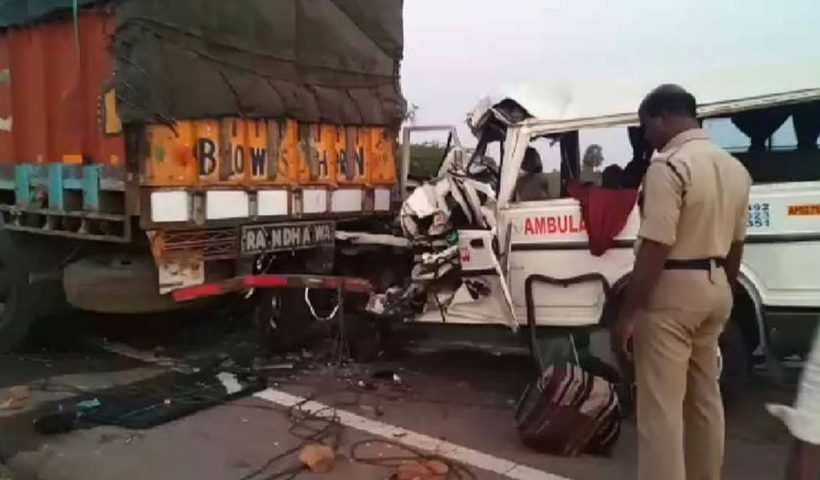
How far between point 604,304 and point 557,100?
157 centimetres

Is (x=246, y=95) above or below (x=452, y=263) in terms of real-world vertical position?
above

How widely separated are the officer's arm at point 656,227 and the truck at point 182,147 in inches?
137

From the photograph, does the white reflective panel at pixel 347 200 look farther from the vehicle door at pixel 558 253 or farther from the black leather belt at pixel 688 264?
the black leather belt at pixel 688 264

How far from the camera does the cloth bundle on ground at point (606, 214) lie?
5.43 metres

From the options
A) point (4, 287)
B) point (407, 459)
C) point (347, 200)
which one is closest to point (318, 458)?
point (407, 459)

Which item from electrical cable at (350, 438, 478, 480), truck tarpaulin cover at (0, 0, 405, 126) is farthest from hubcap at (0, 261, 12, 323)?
electrical cable at (350, 438, 478, 480)

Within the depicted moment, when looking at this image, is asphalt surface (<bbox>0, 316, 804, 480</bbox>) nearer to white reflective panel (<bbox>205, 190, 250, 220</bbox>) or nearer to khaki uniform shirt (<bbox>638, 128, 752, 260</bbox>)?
white reflective panel (<bbox>205, 190, 250, 220</bbox>)

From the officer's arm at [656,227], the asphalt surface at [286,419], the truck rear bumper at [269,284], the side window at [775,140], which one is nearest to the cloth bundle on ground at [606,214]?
the side window at [775,140]

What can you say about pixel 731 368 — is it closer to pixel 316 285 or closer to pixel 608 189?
pixel 608 189

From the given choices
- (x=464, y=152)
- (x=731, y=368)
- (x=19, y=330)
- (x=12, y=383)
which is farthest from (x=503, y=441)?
(x=19, y=330)

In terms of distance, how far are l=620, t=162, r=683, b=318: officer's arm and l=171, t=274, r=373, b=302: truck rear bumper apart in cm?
360

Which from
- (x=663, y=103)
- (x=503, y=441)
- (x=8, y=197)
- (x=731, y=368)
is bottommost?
(x=503, y=441)

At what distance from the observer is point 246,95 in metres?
6.16

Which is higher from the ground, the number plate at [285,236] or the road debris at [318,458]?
the number plate at [285,236]
